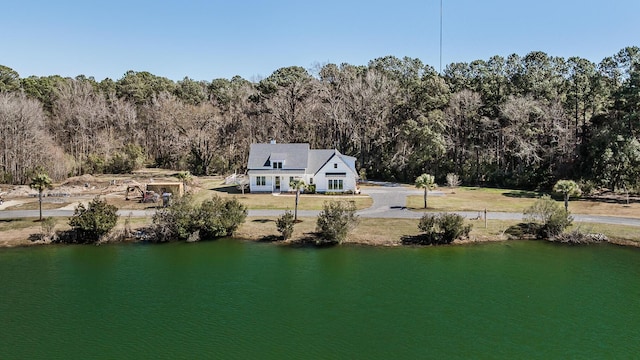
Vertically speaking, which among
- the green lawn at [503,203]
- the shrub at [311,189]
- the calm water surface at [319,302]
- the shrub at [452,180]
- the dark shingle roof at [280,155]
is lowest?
the calm water surface at [319,302]

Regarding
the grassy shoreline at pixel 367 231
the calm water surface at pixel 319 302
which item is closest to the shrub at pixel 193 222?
the grassy shoreline at pixel 367 231

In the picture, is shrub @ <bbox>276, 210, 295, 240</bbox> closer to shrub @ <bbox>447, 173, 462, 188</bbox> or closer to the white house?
the white house

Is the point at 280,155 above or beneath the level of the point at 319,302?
above

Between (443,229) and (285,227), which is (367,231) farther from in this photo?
(285,227)

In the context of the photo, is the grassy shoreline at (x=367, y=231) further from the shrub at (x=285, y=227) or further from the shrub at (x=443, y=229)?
the shrub at (x=443, y=229)

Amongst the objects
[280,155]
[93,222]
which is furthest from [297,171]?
[93,222]

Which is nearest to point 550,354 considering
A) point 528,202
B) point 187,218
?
point 187,218

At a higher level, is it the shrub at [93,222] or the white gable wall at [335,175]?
the white gable wall at [335,175]
